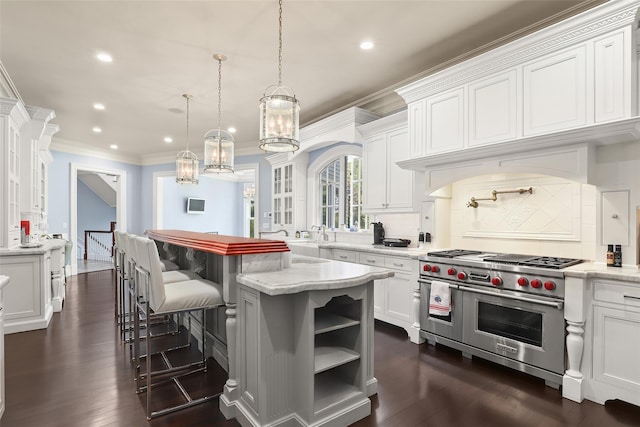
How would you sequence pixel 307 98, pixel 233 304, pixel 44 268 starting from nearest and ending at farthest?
pixel 233 304 → pixel 44 268 → pixel 307 98

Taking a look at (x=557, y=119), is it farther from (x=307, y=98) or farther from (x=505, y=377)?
(x=307, y=98)

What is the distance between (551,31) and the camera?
2627mm

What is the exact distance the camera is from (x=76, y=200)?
7.68m

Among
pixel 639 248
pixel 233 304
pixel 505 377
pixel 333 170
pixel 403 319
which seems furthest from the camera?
pixel 333 170

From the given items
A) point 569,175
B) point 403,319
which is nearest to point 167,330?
point 403,319

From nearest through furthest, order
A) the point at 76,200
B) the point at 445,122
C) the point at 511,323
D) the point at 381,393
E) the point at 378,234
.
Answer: the point at 381,393 < the point at 511,323 < the point at 445,122 < the point at 378,234 < the point at 76,200

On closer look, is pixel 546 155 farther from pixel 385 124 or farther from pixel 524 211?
pixel 385 124

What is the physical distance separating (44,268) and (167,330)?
1718mm

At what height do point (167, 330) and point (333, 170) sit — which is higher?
point (333, 170)

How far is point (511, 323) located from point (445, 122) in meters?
1.97

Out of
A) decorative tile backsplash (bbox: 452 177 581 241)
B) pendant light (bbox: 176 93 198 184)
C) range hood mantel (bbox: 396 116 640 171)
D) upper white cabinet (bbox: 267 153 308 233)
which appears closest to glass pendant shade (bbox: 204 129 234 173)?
pendant light (bbox: 176 93 198 184)

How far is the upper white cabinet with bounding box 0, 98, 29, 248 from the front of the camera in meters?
Answer: 3.74

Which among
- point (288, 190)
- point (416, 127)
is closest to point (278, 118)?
point (416, 127)

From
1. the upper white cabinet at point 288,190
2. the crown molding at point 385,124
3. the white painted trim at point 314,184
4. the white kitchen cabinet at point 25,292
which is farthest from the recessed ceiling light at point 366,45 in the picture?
the white kitchen cabinet at point 25,292
